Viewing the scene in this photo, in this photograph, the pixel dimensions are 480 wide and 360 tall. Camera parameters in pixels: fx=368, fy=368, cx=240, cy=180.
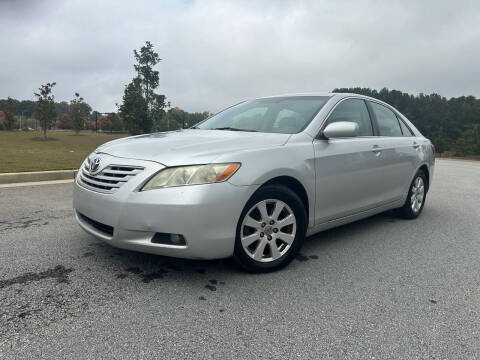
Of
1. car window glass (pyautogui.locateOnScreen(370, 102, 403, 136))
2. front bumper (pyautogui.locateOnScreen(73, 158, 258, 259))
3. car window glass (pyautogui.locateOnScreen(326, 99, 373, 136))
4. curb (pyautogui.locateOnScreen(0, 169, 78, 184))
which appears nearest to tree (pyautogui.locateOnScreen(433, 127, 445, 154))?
car window glass (pyautogui.locateOnScreen(370, 102, 403, 136))

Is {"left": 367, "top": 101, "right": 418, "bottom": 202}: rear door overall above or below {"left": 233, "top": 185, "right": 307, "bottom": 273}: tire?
above

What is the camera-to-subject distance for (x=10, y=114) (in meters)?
38.4

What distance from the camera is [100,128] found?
149ft

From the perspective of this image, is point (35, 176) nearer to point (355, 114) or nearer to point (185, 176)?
point (185, 176)

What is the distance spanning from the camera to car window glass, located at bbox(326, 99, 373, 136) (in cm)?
364

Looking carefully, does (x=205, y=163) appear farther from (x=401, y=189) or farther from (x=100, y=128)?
(x=100, y=128)

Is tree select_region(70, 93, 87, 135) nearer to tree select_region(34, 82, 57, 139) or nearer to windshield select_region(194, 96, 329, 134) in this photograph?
tree select_region(34, 82, 57, 139)

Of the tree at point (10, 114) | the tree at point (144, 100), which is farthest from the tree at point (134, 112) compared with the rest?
the tree at point (10, 114)

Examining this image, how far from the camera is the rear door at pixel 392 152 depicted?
160 inches

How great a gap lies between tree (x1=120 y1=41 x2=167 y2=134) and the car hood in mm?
20015

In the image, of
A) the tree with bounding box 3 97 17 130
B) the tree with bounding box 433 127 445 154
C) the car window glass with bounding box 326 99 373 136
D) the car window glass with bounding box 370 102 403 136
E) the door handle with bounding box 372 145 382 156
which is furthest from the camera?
the tree with bounding box 433 127 445 154

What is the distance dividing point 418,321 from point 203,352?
4.37 ft

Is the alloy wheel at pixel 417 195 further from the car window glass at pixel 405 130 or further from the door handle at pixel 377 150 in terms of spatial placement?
the door handle at pixel 377 150

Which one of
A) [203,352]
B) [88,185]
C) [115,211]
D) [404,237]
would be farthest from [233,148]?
[404,237]
